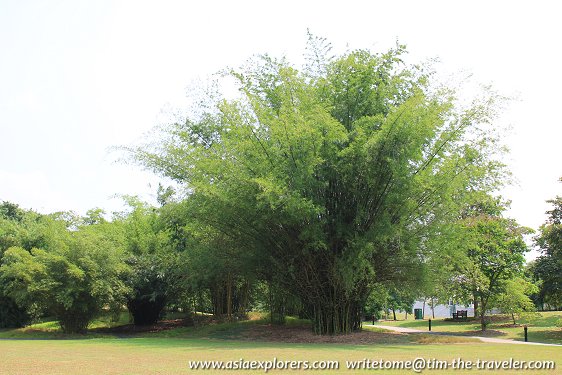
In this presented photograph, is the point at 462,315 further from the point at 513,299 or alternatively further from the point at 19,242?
the point at 19,242

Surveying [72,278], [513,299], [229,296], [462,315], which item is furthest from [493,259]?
[72,278]

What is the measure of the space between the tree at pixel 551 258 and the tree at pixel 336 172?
21.1ft

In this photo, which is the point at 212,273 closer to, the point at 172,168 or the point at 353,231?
the point at 172,168

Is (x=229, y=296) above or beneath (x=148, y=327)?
above

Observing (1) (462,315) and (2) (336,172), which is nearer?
(2) (336,172)

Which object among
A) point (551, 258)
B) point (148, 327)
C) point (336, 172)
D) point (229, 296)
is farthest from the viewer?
point (148, 327)

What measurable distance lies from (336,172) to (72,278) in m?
11.2

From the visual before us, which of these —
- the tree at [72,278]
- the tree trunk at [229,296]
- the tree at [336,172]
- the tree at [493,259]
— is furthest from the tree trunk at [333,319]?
the tree at [72,278]

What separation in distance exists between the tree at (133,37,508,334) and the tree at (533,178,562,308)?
6.42m

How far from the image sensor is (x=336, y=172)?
16.7 m

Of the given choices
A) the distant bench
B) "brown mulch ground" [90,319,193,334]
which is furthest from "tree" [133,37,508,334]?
the distant bench

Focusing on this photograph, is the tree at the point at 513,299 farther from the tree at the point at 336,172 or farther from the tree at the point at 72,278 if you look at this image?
the tree at the point at 72,278

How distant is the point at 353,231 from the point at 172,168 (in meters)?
6.51

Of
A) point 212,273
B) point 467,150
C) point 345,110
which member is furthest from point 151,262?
point 467,150
